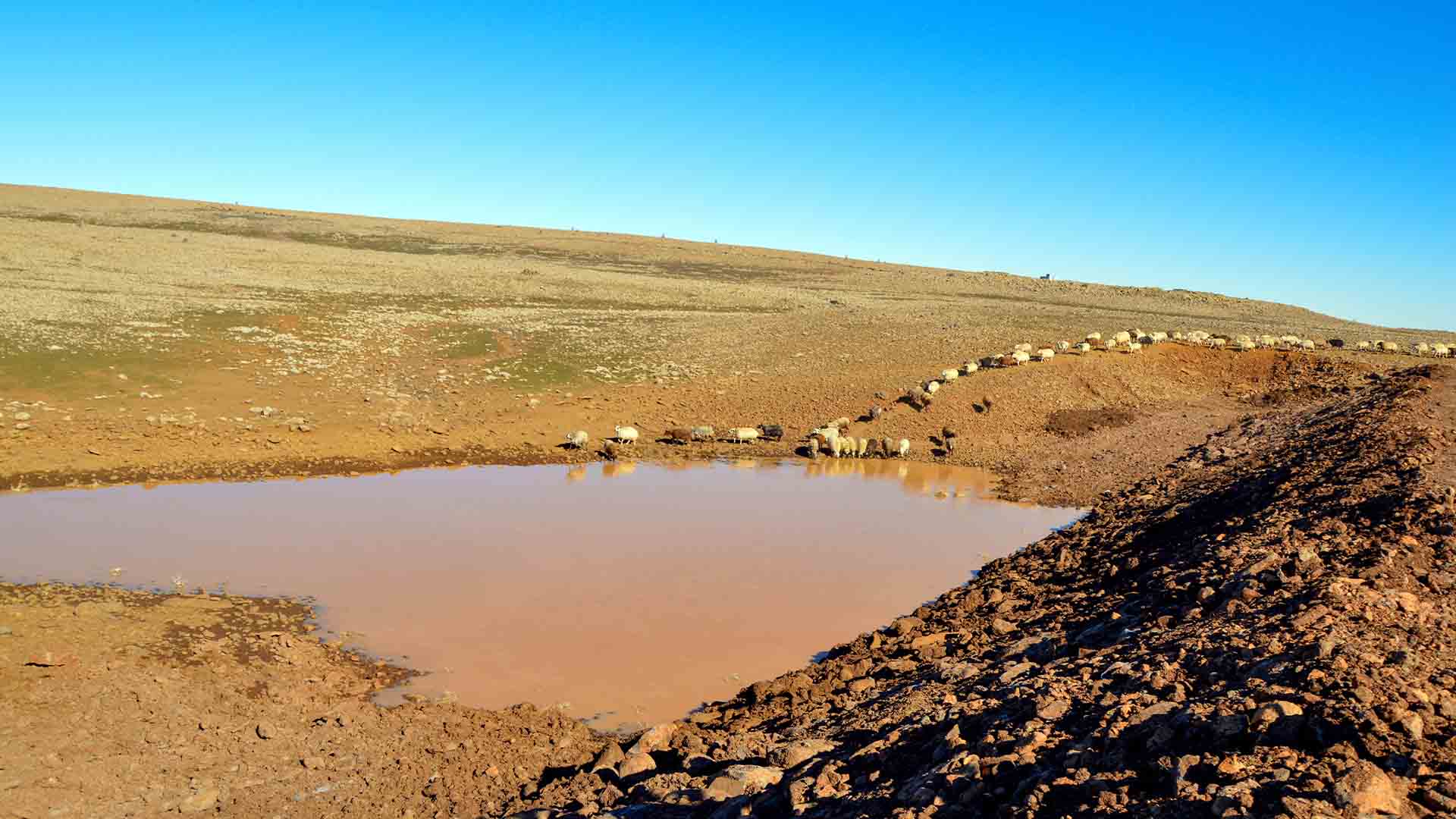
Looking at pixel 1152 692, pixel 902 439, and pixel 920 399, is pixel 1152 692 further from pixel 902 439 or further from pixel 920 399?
pixel 920 399

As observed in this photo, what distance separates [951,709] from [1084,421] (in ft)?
56.5

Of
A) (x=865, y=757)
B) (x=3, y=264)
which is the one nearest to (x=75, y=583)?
(x=865, y=757)

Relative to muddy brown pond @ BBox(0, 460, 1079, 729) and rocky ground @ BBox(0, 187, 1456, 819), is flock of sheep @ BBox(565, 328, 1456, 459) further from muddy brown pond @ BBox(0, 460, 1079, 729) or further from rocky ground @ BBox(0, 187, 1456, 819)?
muddy brown pond @ BBox(0, 460, 1079, 729)

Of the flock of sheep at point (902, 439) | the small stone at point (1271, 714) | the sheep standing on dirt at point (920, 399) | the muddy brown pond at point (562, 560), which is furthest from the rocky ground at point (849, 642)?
the muddy brown pond at point (562, 560)

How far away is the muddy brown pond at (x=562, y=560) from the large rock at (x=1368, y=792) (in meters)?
5.75

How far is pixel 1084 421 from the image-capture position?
2255cm

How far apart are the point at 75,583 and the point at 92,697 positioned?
4.04m

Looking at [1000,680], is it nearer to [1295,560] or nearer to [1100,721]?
[1100,721]

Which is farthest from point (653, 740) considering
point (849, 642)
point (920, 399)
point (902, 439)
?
point (920, 399)

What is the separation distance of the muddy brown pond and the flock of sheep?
6.75 feet

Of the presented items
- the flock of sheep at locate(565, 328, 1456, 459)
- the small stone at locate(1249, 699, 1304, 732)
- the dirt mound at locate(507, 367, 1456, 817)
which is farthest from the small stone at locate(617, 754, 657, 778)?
the flock of sheep at locate(565, 328, 1456, 459)

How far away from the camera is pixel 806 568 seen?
13.5m

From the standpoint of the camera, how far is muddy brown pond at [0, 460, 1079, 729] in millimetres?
10055

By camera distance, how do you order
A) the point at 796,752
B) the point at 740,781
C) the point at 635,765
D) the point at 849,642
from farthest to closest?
1. the point at 849,642
2. the point at 635,765
3. the point at 796,752
4. the point at 740,781
